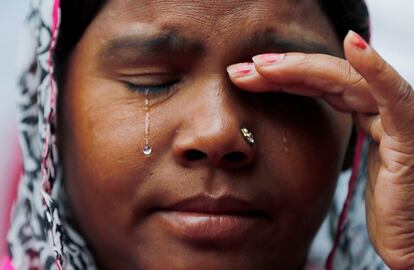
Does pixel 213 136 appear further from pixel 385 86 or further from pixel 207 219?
pixel 385 86

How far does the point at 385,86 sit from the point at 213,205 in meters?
0.42

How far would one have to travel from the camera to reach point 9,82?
234 cm

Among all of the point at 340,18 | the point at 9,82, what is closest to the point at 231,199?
the point at 340,18

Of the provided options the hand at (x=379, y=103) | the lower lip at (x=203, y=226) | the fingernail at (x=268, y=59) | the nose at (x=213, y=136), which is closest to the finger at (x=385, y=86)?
the hand at (x=379, y=103)

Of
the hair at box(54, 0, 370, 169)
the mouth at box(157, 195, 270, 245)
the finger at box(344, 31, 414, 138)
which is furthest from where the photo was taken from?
the hair at box(54, 0, 370, 169)

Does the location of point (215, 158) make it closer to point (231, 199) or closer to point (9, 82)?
point (231, 199)

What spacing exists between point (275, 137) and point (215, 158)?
16 cm

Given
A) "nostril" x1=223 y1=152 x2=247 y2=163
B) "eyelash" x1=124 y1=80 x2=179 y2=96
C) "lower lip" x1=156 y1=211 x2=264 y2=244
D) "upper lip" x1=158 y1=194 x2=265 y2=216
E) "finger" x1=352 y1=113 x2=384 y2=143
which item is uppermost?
"eyelash" x1=124 y1=80 x2=179 y2=96

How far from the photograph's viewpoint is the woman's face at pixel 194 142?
159 centimetres

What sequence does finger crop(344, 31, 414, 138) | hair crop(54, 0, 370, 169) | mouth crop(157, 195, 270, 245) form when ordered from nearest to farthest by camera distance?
finger crop(344, 31, 414, 138)
mouth crop(157, 195, 270, 245)
hair crop(54, 0, 370, 169)

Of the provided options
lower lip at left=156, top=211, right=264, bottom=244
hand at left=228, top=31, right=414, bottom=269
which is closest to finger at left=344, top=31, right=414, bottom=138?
hand at left=228, top=31, right=414, bottom=269

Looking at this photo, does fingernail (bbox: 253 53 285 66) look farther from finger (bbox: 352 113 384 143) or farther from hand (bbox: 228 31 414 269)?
finger (bbox: 352 113 384 143)

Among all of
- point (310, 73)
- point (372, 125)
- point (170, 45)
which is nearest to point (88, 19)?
point (170, 45)

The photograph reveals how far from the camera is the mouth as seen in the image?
5.24 ft
